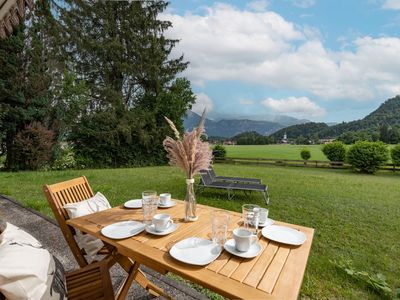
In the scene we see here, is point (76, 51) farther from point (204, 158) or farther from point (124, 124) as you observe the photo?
point (204, 158)

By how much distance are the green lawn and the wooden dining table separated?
4.34 ft

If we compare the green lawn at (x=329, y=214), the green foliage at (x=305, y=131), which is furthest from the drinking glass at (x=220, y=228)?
the green foliage at (x=305, y=131)

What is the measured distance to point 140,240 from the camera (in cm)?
155

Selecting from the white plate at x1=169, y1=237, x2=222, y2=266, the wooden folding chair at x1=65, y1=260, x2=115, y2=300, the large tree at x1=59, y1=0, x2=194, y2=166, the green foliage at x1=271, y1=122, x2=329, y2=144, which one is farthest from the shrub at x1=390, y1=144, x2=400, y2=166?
the green foliage at x1=271, y1=122, x2=329, y2=144

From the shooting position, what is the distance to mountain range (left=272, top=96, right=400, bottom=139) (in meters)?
29.6

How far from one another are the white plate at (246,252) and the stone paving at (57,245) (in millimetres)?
983

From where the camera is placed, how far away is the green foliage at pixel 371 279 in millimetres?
2348

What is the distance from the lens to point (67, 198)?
2219 millimetres

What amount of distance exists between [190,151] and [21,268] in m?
1.15

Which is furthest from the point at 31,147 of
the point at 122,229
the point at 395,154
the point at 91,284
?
the point at 395,154

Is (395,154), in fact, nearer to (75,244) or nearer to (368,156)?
(368,156)

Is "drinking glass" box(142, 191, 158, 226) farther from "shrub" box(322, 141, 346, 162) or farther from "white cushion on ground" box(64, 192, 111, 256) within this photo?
"shrub" box(322, 141, 346, 162)

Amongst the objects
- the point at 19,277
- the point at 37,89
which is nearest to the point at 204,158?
the point at 19,277

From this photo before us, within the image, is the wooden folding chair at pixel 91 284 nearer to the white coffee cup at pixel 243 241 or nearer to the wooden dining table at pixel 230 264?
the wooden dining table at pixel 230 264
